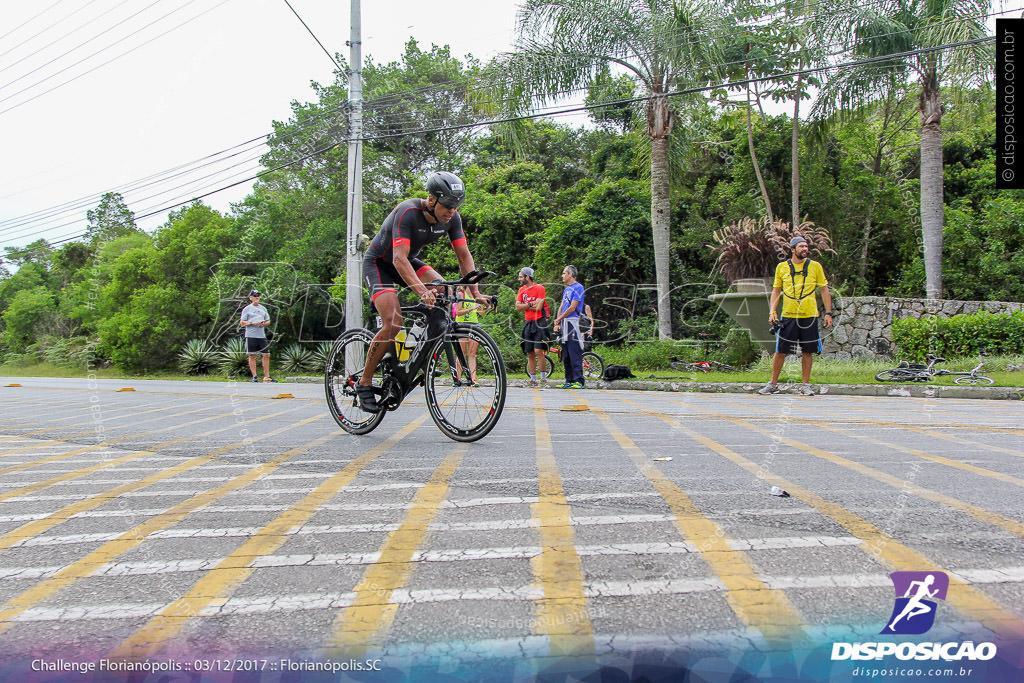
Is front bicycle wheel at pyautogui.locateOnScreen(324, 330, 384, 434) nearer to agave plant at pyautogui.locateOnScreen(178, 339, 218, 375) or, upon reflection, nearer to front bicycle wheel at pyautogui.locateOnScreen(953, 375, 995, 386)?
front bicycle wheel at pyautogui.locateOnScreen(953, 375, 995, 386)

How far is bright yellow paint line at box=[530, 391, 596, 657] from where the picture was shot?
5.31 ft

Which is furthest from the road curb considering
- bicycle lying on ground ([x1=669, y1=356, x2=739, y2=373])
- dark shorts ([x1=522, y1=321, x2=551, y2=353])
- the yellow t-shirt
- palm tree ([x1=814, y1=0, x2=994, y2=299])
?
palm tree ([x1=814, y1=0, x2=994, y2=299])

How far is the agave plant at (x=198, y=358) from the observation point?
20.9m

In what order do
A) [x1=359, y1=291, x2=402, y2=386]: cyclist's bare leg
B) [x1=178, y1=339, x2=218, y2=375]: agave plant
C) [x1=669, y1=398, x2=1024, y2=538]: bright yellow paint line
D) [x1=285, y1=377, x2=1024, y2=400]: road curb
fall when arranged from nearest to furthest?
1. [x1=669, y1=398, x2=1024, y2=538]: bright yellow paint line
2. [x1=359, y1=291, x2=402, y2=386]: cyclist's bare leg
3. [x1=285, y1=377, x2=1024, y2=400]: road curb
4. [x1=178, y1=339, x2=218, y2=375]: agave plant

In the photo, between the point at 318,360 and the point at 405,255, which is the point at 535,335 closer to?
the point at 405,255

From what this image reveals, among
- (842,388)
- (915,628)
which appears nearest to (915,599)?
(915,628)

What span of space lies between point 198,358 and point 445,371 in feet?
60.5

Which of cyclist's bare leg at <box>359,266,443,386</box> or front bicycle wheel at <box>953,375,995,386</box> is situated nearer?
cyclist's bare leg at <box>359,266,443,386</box>

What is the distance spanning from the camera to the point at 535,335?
39.2 feet

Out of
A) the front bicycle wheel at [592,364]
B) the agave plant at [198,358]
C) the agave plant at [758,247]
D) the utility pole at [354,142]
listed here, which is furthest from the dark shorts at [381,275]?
the agave plant at [198,358]

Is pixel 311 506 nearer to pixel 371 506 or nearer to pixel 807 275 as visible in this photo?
pixel 371 506

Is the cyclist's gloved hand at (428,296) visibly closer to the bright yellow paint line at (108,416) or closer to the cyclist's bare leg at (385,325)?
the cyclist's bare leg at (385,325)

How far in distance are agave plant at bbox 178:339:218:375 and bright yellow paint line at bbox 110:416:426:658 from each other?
1925 centimetres

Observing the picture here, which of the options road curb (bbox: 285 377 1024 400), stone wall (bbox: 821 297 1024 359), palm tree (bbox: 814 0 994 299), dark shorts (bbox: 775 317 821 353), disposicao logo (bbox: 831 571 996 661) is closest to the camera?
disposicao logo (bbox: 831 571 996 661)
